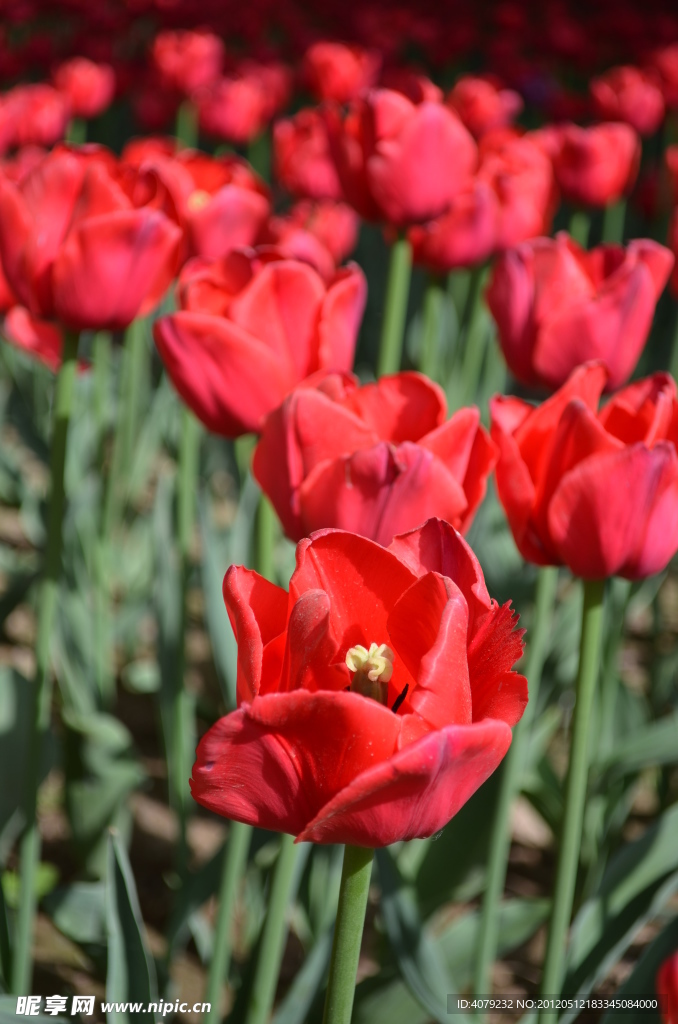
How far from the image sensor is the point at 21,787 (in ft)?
3.01

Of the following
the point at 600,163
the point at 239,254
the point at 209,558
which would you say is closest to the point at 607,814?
the point at 209,558

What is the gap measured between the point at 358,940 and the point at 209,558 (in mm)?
684

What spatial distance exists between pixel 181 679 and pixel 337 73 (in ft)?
5.70

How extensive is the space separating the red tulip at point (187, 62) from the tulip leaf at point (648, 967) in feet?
7.18

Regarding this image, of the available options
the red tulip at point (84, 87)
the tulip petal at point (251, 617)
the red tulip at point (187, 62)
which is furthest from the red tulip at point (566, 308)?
the red tulip at point (84, 87)

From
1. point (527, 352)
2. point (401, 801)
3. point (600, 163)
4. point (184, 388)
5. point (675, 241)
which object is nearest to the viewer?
point (401, 801)

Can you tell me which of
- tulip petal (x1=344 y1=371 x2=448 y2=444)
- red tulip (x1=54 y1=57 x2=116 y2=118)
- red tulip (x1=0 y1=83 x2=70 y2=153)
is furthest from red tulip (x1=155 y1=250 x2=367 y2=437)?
red tulip (x1=54 y1=57 x2=116 y2=118)

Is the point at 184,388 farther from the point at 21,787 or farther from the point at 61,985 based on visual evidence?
the point at 61,985

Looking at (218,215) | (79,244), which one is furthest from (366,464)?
(218,215)

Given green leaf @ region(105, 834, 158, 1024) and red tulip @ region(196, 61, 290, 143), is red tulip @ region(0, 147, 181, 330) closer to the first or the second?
green leaf @ region(105, 834, 158, 1024)

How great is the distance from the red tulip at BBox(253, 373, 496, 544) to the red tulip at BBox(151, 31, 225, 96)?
2.03 meters

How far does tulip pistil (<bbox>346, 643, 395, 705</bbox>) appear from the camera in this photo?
395mm

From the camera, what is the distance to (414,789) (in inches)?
14.0

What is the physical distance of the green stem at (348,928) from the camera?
0.40 meters
